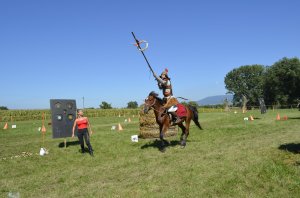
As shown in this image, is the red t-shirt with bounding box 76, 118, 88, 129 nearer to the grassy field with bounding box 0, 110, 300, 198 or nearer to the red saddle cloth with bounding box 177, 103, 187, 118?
the grassy field with bounding box 0, 110, 300, 198

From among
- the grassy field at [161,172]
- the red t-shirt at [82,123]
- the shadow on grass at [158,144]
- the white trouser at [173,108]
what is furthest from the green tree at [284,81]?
the red t-shirt at [82,123]

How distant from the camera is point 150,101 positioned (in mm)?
15641

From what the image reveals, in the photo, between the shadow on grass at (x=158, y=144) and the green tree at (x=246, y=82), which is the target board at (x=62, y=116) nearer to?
the shadow on grass at (x=158, y=144)

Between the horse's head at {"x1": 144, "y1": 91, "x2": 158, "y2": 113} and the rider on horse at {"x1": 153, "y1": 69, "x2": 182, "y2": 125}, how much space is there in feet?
1.47

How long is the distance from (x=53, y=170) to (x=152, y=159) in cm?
361

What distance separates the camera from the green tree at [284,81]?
307 feet

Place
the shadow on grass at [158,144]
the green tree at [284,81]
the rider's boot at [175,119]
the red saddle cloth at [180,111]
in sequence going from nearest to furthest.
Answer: the rider's boot at [175,119] → the red saddle cloth at [180,111] → the shadow on grass at [158,144] → the green tree at [284,81]

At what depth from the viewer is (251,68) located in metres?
133

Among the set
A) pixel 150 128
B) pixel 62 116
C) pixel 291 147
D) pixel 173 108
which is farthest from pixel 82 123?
pixel 291 147

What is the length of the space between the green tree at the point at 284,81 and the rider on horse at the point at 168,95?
84094 millimetres

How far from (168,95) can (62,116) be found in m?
6.39

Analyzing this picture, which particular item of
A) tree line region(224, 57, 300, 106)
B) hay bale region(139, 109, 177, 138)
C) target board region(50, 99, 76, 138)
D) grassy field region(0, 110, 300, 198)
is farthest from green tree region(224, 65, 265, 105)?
grassy field region(0, 110, 300, 198)

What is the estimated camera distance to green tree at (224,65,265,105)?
422ft

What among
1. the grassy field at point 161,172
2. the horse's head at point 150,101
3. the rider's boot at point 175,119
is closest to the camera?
the grassy field at point 161,172
